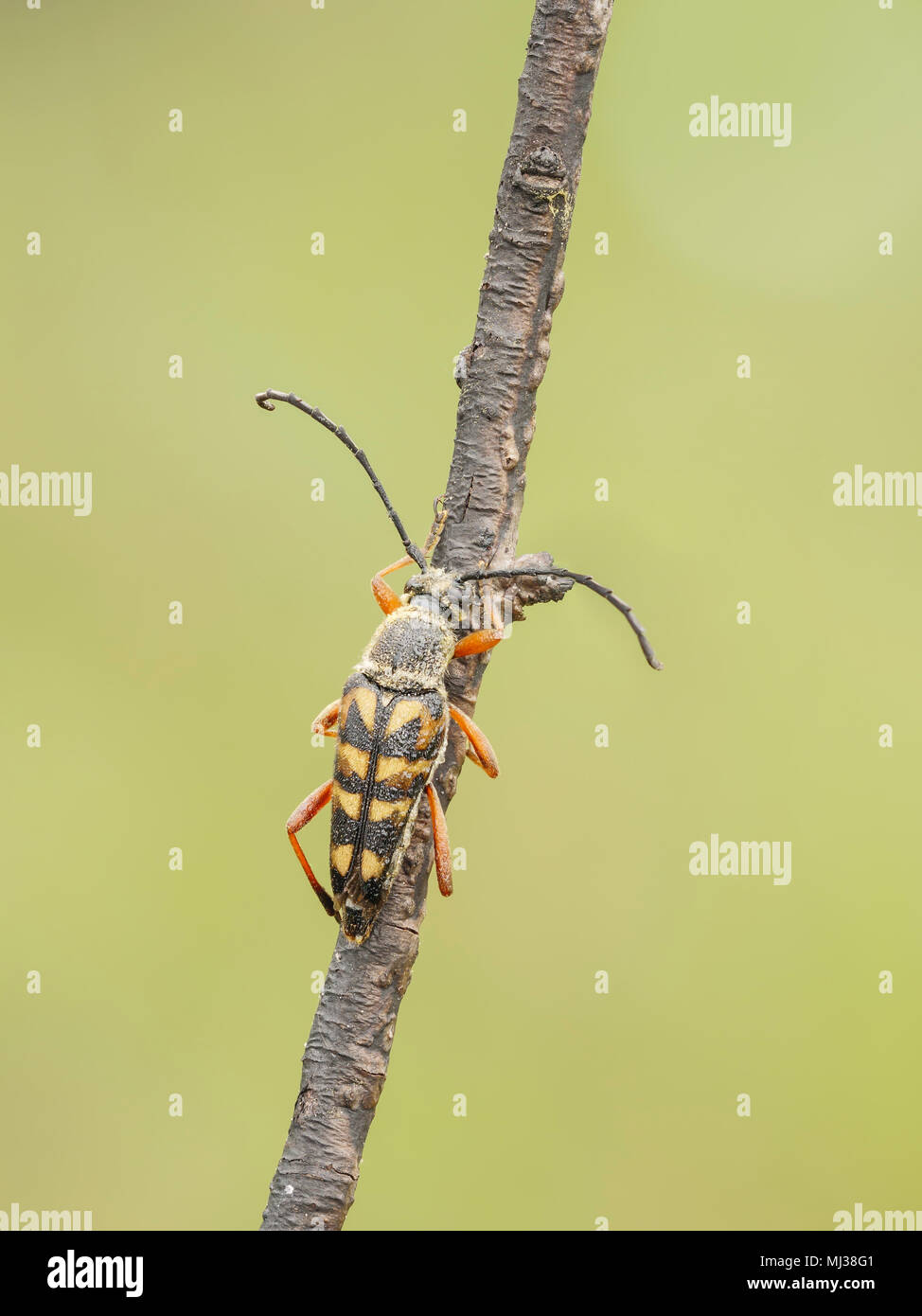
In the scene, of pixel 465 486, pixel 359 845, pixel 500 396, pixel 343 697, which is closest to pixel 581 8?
pixel 500 396

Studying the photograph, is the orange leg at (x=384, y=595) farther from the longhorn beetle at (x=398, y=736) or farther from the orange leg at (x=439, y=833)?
the orange leg at (x=439, y=833)

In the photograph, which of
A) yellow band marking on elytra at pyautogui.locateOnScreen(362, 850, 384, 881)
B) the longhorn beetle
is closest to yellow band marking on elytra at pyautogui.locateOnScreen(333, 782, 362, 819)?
the longhorn beetle

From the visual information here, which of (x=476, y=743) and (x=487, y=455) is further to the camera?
(x=476, y=743)

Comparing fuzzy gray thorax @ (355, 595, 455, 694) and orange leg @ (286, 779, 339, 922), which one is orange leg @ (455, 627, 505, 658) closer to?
fuzzy gray thorax @ (355, 595, 455, 694)

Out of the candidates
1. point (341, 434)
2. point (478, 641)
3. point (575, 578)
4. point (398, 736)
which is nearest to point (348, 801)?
point (398, 736)

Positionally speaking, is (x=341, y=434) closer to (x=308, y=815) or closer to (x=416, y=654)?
(x=416, y=654)
